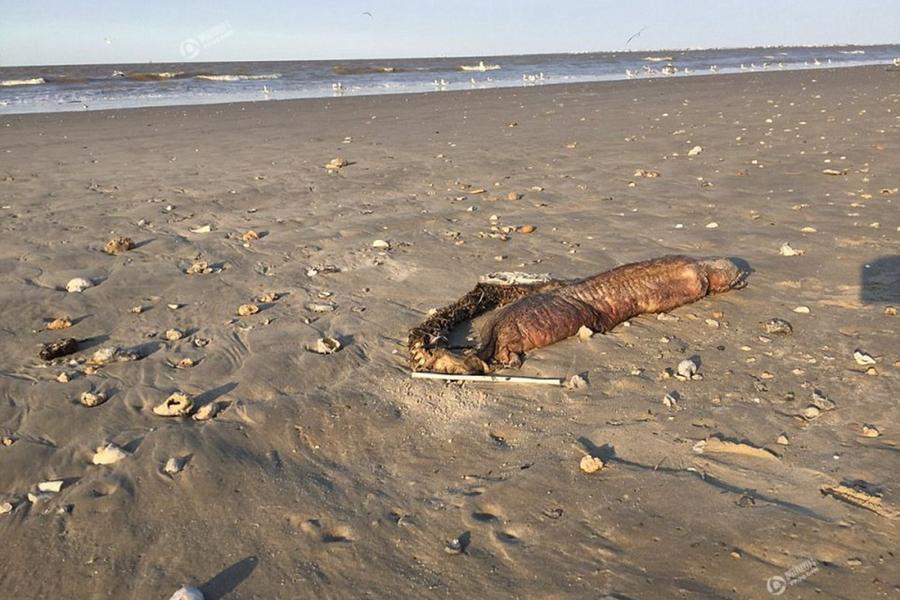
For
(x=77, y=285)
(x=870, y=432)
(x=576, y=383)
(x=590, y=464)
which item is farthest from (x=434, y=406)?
(x=77, y=285)

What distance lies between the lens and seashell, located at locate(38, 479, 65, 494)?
3381mm

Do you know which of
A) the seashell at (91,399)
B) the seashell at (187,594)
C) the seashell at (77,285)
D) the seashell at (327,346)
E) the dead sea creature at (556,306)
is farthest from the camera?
the seashell at (77,285)

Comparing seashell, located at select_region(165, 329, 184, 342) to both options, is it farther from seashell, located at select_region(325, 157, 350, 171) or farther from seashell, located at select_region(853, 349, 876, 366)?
seashell, located at select_region(325, 157, 350, 171)

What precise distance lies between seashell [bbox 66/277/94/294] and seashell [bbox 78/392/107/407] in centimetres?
191

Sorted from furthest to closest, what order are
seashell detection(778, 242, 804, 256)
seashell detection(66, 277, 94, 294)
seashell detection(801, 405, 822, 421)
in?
seashell detection(778, 242, 804, 256), seashell detection(66, 277, 94, 294), seashell detection(801, 405, 822, 421)

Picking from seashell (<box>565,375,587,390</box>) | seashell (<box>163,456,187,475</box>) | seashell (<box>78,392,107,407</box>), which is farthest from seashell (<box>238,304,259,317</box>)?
seashell (<box>565,375,587,390</box>)

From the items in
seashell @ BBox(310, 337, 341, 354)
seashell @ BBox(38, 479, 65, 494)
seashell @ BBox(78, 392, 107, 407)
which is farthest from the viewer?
seashell @ BBox(310, 337, 341, 354)

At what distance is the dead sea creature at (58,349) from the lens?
4622 mm

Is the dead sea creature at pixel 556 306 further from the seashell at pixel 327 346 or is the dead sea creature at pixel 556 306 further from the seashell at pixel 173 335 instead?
the seashell at pixel 173 335

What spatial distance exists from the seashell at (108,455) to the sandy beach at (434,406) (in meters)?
0.02

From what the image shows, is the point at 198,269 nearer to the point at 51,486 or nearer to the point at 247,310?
the point at 247,310

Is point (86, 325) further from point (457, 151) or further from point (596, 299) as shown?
point (457, 151)

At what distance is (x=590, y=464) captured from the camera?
136 inches

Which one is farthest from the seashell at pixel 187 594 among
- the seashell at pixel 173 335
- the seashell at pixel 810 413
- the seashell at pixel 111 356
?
the seashell at pixel 810 413
